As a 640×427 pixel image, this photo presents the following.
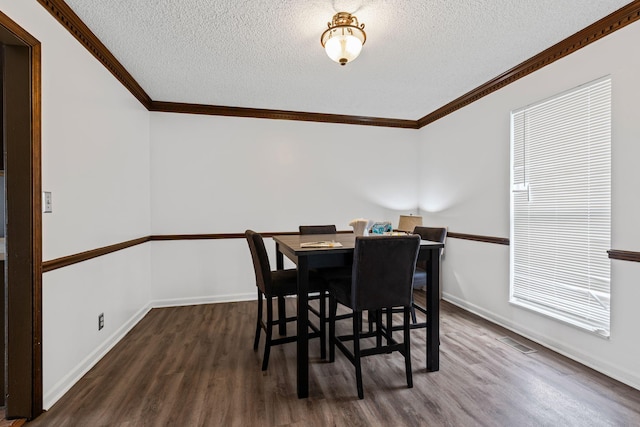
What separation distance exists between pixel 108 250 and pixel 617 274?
12.2 feet

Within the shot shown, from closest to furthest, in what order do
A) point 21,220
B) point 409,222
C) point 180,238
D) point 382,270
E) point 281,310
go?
point 21,220
point 382,270
point 281,310
point 180,238
point 409,222

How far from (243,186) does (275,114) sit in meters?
1.00

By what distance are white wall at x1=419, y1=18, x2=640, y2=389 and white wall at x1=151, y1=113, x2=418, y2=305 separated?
2.58 ft

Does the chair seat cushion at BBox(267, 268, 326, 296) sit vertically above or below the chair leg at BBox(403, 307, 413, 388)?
above

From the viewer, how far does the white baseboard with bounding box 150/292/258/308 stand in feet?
12.2

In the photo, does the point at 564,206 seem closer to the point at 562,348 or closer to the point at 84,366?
the point at 562,348

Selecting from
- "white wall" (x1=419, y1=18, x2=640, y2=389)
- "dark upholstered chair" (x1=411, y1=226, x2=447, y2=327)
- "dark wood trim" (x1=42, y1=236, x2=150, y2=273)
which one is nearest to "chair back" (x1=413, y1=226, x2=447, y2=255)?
"dark upholstered chair" (x1=411, y1=226, x2=447, y2=327)

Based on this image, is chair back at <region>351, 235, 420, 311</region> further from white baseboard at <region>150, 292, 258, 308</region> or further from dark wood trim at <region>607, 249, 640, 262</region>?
white baseboard at <region>150, 292, 258, 308</region>

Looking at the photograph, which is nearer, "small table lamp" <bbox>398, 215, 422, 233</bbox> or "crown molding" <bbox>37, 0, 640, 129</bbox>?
"crown molding" <bbox>37, 0, 640, 129</bbox>

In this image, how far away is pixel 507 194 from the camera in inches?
118

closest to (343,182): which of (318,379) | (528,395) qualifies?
(318,379)

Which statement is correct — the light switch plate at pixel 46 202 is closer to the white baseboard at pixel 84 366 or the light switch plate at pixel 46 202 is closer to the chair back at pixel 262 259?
the white baseboard at pixel 84 366

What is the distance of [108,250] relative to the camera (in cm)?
255

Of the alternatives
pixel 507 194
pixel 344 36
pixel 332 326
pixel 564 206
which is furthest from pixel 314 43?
pixel 564 206
